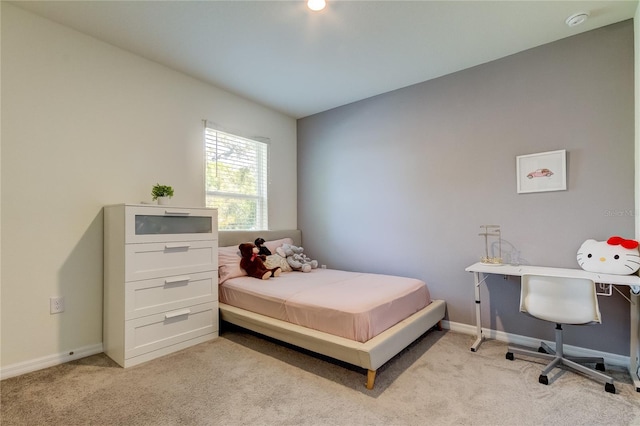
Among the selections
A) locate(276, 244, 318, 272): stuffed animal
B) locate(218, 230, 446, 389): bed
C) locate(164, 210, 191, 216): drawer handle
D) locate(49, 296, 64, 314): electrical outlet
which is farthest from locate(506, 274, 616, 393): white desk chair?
locate(49, 296, 64, 314): electrical outlet

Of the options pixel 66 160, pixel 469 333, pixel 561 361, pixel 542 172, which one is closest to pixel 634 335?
pixel 561 361

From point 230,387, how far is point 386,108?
320 cm

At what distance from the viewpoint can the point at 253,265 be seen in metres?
3.20

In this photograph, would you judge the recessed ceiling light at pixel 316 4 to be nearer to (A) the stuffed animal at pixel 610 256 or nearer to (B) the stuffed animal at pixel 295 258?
(B) the stuffed animal at pixel 295 258

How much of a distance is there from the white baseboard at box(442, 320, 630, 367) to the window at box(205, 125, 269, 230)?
2547mm

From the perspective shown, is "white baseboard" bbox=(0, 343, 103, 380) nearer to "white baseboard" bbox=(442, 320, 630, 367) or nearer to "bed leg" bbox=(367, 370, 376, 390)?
"bed leg" bbox=(367, 370, 376, 390)

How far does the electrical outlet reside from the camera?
2328 mm

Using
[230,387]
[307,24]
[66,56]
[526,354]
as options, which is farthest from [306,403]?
[66,56]

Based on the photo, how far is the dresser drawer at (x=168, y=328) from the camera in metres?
2.31

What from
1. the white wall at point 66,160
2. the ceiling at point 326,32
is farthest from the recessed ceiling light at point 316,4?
the white wall at point 66,160

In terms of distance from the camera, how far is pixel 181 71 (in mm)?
3145

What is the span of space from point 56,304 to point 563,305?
3.71m

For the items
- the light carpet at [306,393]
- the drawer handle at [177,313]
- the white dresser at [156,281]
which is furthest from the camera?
the drawer handle at [177,313]

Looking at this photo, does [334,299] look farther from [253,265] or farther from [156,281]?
[156,281]
